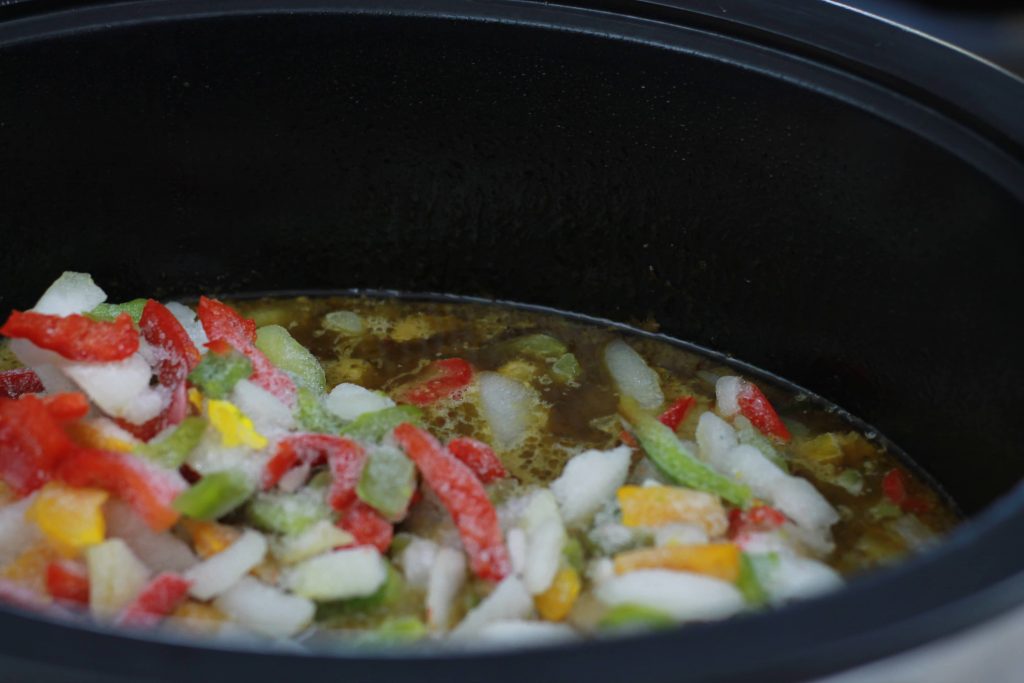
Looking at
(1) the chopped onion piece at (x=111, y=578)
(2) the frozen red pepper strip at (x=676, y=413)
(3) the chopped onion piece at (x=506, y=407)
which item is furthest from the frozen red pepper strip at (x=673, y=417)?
(1) the chopped onion piece at (x=111, y=578)

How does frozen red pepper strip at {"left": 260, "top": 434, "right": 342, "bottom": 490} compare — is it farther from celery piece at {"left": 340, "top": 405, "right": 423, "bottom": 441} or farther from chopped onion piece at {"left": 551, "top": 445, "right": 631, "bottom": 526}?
chopped onion piece at {"left": 551, "top": 445, "right": 631, "bottom": 526}

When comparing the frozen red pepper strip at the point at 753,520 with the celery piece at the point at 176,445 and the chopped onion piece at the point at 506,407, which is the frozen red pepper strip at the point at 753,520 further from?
the celery piece at the point at 176,445

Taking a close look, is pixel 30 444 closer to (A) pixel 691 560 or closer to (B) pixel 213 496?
(B) pixel 213 496

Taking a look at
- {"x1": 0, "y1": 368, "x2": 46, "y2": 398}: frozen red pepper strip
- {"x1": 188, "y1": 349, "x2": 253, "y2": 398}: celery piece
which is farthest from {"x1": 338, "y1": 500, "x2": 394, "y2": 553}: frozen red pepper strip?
{"x1": 0, "y1": 368, "x2": 46, "y2": 398}: frozen red pepper strip

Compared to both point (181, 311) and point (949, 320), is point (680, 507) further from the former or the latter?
point (181, 311)

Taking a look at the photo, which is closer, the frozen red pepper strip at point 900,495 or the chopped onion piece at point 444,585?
the chopped onion piece at point 444,585

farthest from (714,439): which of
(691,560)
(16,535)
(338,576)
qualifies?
(16,535)
